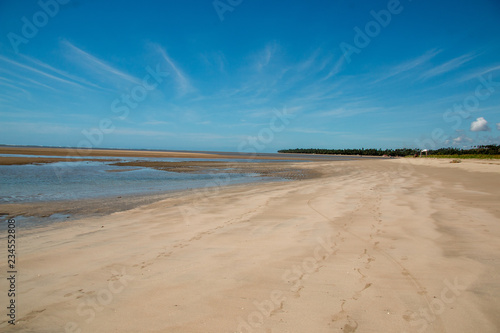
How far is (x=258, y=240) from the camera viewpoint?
5496 mm

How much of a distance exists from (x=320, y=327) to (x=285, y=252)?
82.0 inches

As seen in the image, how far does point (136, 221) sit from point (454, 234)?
816 cm

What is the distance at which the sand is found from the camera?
2.88 m

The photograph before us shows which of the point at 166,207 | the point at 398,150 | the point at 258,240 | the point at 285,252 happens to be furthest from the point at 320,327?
the point at 398,150

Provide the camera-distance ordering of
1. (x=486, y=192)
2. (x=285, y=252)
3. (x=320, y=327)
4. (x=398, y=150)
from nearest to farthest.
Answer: (x=320, y=327)
(x=285, y=252)
(x=486, y=192)
(x=398, y=150)

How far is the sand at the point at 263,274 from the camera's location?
288 cm

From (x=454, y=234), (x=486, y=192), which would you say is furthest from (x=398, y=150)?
(x=454, y=234)

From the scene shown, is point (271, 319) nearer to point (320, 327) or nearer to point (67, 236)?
point (320, 327)

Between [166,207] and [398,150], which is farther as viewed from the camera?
[398,150]

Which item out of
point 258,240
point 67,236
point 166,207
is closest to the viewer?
point 258,240

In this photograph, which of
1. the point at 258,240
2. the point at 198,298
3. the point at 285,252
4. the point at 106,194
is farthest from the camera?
the point at 106,194

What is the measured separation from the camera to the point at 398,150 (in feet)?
366

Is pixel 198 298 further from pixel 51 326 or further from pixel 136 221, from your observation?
pixel 136 221

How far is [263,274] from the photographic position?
3930 mm
